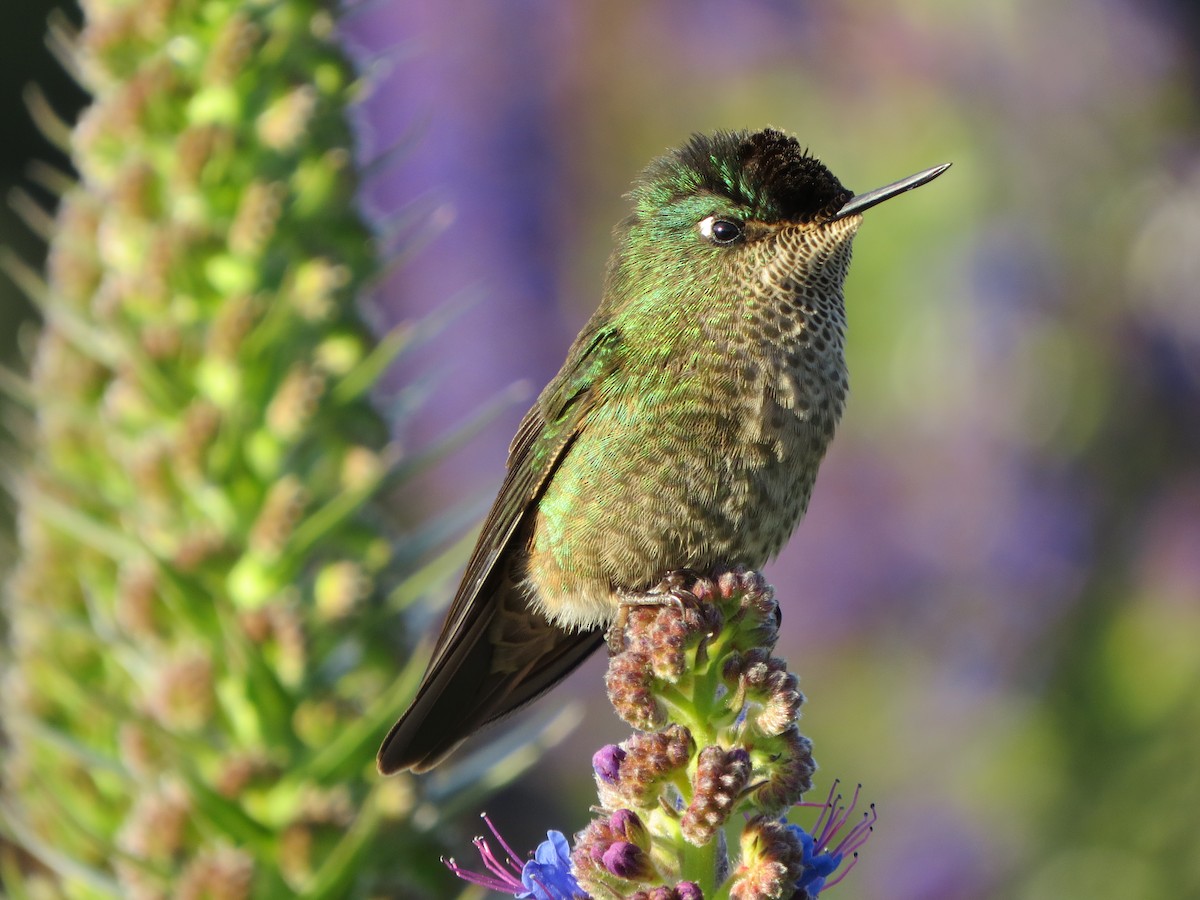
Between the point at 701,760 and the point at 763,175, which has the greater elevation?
the point at 763,175

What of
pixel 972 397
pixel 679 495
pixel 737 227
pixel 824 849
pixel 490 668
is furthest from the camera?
pixel 972 397

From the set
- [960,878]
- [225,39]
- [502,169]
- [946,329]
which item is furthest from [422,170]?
[225,39]

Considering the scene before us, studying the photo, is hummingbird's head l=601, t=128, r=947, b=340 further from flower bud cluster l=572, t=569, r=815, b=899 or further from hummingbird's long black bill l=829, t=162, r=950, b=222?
flower bud cluster l=572, t=569, r=815, b=899

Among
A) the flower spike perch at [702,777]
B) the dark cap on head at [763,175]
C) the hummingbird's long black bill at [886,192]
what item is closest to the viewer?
the flower spike perch at [702,777]

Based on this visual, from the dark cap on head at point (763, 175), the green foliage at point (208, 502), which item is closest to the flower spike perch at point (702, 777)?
the green foliage at point (208, 502)

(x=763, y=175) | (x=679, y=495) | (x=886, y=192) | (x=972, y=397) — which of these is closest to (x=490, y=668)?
(x=679, y=495)

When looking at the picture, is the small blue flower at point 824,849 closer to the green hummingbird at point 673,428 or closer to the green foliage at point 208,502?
the green hummingbird at point 673,428

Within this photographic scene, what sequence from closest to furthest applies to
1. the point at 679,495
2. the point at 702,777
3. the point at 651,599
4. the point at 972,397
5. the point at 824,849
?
1. the point at 702,777
2. the point at 824,849
3. the point at 651,599
4. the point at 679,495
5. the point at 972,397

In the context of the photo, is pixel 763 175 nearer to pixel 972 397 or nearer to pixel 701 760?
pixel 701 760
